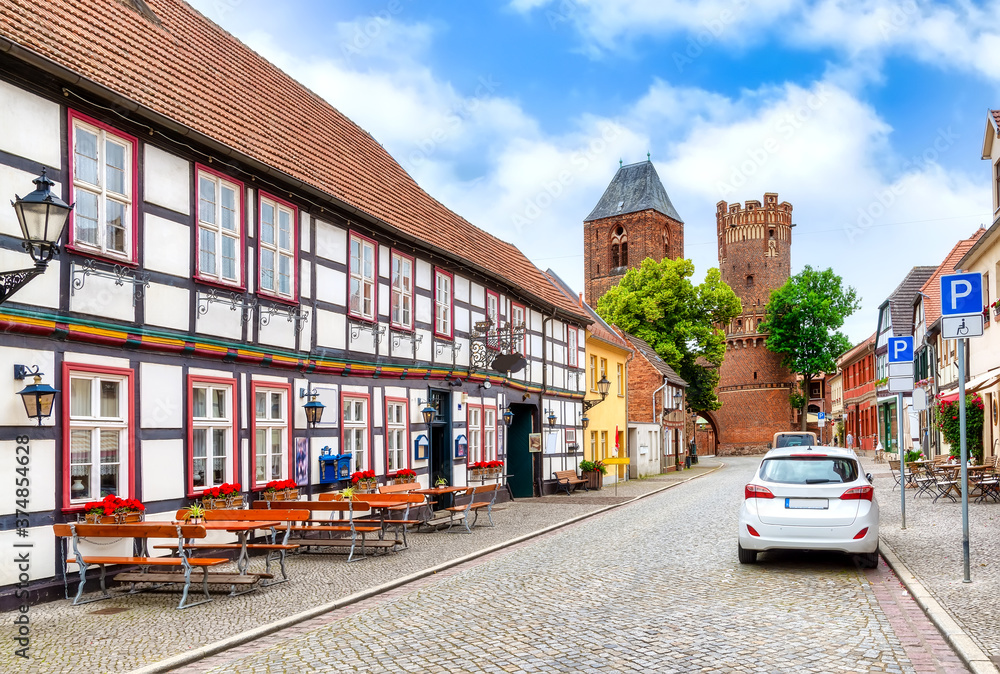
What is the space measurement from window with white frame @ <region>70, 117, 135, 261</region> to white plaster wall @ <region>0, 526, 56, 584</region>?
10.6 feet

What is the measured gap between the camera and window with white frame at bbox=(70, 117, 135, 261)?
10781mm

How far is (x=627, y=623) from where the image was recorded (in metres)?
8.49

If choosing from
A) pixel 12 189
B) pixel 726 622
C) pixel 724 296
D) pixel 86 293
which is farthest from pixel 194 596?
pixel 724 296

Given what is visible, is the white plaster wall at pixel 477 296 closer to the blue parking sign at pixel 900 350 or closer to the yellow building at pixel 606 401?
the yellow building at pixel 606 401

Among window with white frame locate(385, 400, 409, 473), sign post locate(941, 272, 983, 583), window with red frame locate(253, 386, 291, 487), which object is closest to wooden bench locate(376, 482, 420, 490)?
window with white frame locate(385, 400, 409, 473)

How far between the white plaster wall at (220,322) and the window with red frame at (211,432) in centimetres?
68

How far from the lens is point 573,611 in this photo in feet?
29.8

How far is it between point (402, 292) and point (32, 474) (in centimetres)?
1012

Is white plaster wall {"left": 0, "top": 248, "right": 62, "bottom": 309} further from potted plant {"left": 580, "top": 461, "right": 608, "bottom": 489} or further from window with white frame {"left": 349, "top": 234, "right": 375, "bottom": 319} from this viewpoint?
potted plant {"left": 580, "top": 461, "right": 608, "bottom": 489}

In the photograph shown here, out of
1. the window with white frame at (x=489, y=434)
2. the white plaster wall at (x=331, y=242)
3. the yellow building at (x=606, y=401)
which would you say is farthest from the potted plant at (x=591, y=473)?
the white plaster wall at (x=331, y=242)

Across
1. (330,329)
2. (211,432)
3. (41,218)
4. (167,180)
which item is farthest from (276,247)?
(41,218)

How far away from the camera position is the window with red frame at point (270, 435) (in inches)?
554

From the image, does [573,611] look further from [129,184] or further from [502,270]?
[502,270]

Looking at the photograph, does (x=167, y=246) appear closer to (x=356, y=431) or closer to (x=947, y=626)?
(x=356, y=431)
